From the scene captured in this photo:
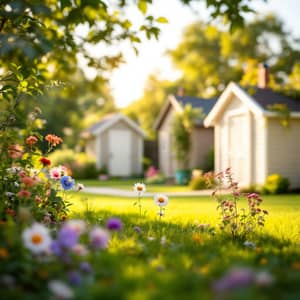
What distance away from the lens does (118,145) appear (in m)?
23.1

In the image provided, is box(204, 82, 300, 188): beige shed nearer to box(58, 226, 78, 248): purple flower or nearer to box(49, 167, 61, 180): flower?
box(49, 167, 61, 180): flower

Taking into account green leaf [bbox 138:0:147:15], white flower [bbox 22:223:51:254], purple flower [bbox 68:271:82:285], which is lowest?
purple flower [bbox 68:271:82:285]

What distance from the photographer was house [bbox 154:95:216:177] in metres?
18.6

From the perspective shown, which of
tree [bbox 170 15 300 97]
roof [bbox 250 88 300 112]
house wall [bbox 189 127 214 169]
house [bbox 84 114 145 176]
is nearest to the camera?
roof [bbox 250 88 300 112]

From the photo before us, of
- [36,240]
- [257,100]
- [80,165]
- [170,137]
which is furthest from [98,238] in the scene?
[80,165]

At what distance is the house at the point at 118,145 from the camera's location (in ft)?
74.3

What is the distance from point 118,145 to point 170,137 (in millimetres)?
3385

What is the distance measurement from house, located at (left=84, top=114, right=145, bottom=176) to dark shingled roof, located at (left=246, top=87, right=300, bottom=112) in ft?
34.0

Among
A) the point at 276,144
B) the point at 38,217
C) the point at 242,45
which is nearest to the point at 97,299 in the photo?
the point at 38,217

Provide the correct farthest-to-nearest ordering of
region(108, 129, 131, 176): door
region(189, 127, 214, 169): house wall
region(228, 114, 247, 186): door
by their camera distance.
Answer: region(108, 129, 131, 176): door → region(189, 127, 214, 169): house wall → region(228, 114, 247, 186): door

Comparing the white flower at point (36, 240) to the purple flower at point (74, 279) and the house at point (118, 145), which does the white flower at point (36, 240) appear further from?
the house at point (118, 145)

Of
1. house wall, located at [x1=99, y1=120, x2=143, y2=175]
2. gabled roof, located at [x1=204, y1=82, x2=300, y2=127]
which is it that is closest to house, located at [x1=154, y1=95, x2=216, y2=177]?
house wall, located at [x1=99, y1=120, x2=143, y2=175]

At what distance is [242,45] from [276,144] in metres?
13.9

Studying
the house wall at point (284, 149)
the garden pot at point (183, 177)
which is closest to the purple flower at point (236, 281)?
the house wall at point (284, 149)
